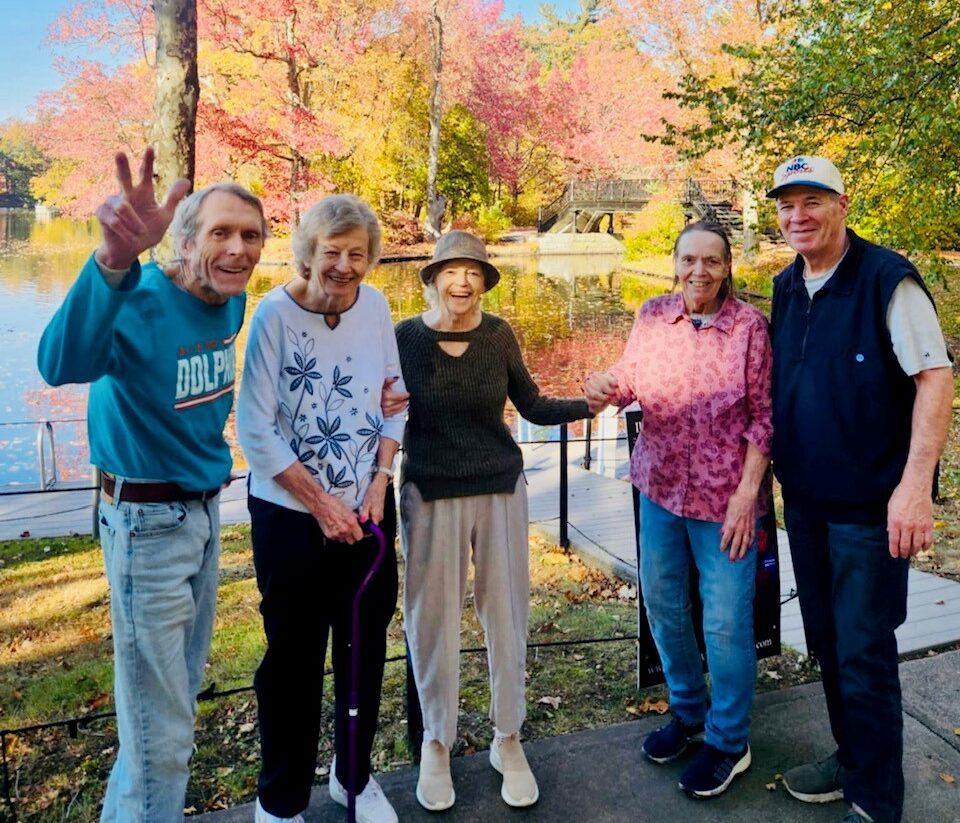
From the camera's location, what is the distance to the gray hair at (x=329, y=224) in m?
2.13

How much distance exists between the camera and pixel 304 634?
7.41 ft

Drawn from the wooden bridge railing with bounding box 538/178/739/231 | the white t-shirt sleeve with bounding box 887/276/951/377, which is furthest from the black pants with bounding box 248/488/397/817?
the wooden bridge railing with bounding box 538/178/739/231

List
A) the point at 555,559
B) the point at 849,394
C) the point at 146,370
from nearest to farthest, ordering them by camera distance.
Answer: the point at 146,370, the point at 849,394, the point at 555,559

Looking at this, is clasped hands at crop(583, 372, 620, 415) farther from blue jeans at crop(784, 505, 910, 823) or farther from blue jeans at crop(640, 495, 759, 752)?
blue jeans at crop(784, 505, 910, 823)

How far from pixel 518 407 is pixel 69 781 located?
194cm

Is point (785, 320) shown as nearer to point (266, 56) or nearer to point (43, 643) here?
point (43, 643)

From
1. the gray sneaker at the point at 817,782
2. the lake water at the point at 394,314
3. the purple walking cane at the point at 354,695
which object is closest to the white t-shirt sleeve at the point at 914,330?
the gray sneaker at the point at 817,782

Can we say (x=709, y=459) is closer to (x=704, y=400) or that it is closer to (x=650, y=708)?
(x=704, y=400)

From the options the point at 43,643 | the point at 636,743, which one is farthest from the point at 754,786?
the point at 43,643

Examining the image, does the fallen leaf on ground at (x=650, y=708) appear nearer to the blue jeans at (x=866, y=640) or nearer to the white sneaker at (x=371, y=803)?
the blue jeans at (x=866, y=640)

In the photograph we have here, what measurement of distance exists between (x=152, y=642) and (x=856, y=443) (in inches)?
76.8

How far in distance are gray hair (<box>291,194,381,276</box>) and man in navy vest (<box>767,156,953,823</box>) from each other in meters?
1.22

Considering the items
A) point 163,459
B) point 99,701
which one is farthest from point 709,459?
point 99,701

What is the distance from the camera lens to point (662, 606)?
8.91ft
